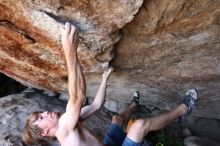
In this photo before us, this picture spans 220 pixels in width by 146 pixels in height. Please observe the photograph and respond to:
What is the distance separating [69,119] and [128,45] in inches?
66.3

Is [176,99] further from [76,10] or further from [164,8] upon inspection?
[76,10]

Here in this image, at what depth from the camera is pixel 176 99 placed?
6852mm

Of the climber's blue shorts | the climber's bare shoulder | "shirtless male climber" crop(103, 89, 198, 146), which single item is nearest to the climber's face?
the climber's bare shoulder

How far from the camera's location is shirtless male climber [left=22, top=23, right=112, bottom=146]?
12.8ft

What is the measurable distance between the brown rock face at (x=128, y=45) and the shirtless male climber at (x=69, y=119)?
0.56 m

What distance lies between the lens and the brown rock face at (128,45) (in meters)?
4.22

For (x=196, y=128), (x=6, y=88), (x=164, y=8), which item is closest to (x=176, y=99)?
(x=196, y=128)

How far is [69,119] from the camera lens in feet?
13.6

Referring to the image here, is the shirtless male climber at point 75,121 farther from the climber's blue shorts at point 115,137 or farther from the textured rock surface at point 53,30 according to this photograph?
the textured rock surface at point 53,30

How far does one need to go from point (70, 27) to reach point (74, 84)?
68cm

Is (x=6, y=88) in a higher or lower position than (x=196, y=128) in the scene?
higher

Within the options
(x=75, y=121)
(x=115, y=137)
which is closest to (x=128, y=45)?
(x=115, y=137)

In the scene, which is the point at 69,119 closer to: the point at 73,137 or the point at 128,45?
the point at 73,137

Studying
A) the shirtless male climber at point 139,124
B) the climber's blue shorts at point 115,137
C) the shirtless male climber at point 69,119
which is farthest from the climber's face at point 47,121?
the climber's blue shorts at point 115,137
